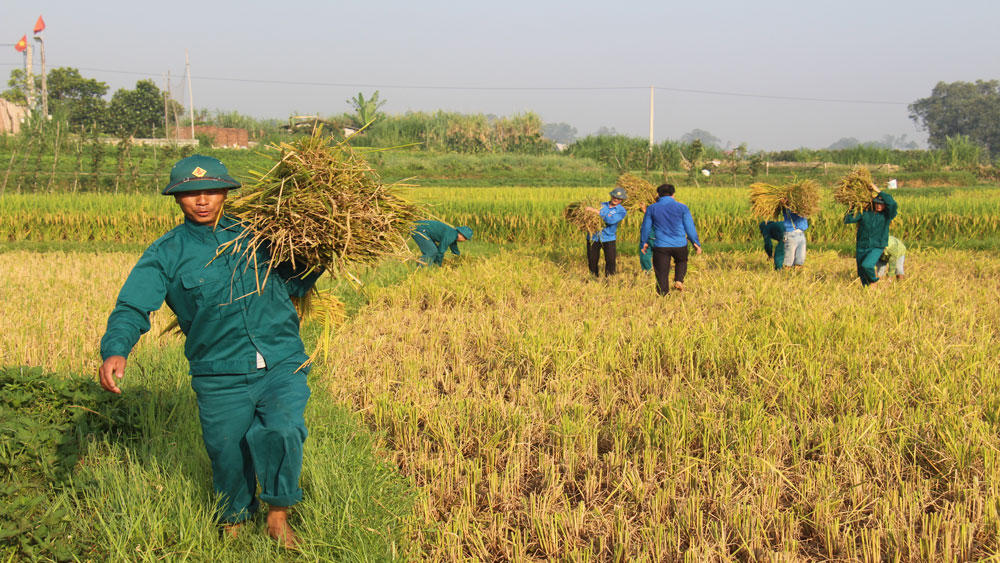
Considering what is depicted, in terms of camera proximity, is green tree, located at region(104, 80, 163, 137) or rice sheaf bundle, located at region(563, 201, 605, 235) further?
green tree, located at region(104, 80, 163, 137)

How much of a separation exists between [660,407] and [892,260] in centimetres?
652

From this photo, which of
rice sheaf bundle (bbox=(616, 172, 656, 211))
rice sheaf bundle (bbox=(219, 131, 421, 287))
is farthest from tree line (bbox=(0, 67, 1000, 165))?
rice sheaf bundle (bbox=(219, 131, 421, 287))

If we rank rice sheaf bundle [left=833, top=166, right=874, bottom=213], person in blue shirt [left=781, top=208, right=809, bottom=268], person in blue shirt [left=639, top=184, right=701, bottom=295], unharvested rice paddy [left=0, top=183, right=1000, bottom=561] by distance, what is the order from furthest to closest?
person in blue shirt [left=781, top=208, right=809, bottom=268], rice sheaf bundle [left=833, top=166, right=874, bottom=213], person in blue shirt [left=639, top=184, right=701, bottom=295], unharvested rice paddy [left=0, top=183, right=1000, bottom=561]

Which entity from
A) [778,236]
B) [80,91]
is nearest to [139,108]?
[80,91]

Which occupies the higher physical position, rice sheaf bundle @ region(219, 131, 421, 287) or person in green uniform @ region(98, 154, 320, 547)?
rice sheaf bundle @ region(219, 131, 421, 287)

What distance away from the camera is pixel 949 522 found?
3.08m

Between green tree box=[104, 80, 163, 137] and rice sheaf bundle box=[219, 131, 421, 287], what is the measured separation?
51152 mm

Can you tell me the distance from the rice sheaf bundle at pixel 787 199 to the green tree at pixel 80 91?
5060cm

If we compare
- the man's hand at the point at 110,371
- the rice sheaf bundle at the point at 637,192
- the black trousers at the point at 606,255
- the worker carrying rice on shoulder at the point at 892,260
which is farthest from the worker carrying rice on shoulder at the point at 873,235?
the man's hand at the point at 110,371

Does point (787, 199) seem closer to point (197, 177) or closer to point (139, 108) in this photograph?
point (197, 177)

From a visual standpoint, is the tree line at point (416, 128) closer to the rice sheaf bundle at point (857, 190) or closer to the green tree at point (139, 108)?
the green tree at point (139, 108)

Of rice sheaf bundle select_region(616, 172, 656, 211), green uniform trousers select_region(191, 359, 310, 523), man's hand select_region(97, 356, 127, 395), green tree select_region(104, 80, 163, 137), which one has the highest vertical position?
green tree select_region(104, 80, 163, 137)

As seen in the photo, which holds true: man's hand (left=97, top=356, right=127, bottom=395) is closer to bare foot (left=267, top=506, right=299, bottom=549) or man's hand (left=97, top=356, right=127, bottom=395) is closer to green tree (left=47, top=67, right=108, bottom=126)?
bare foot (left=267, top=506, right=299, bottom=549)

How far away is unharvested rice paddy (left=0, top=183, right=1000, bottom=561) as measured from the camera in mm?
3256
